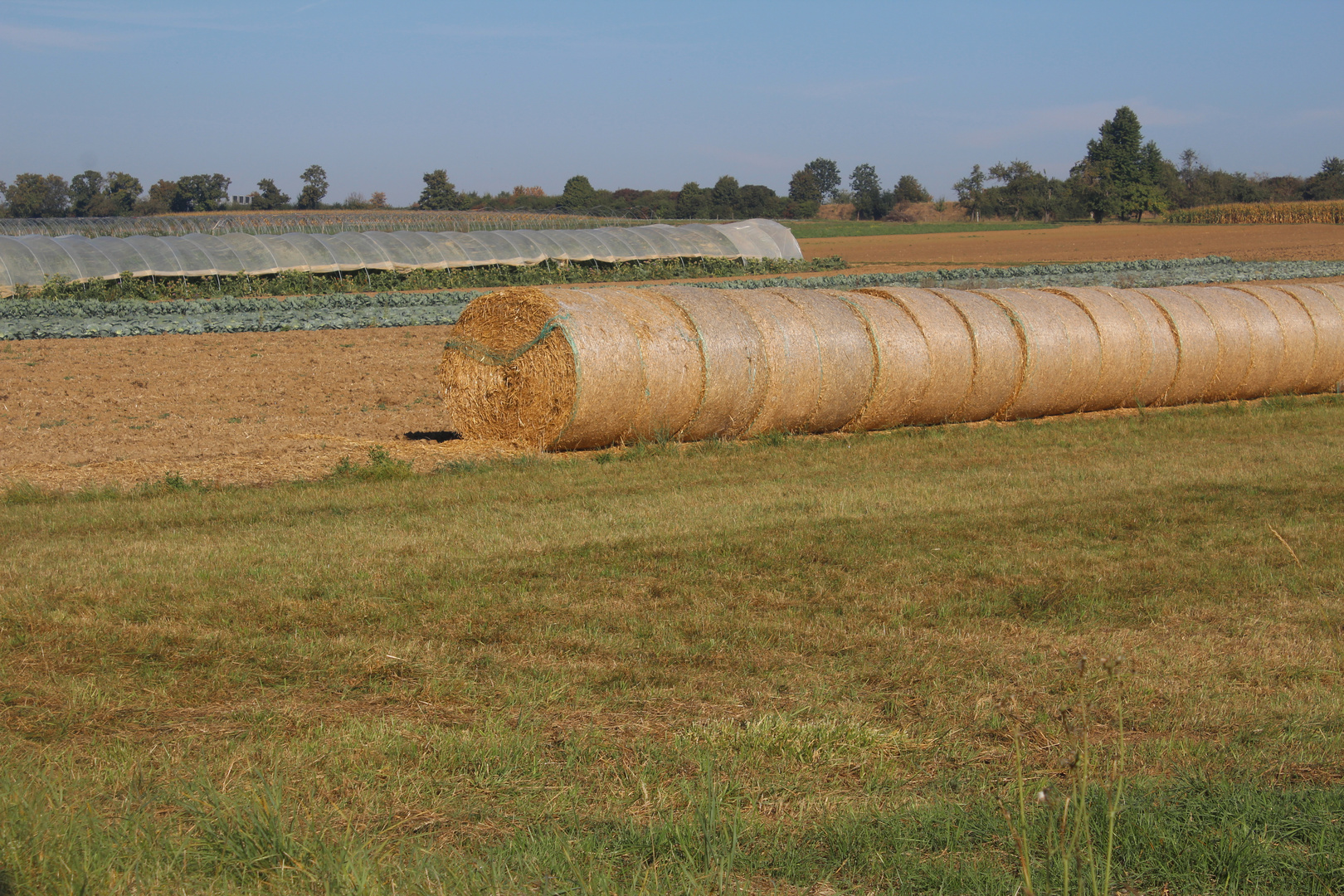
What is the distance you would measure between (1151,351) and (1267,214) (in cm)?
8954

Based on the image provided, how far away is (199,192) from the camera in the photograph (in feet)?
347

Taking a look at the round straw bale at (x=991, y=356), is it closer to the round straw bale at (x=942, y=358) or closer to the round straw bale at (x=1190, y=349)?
the round straw bale at (x=942, y=358)

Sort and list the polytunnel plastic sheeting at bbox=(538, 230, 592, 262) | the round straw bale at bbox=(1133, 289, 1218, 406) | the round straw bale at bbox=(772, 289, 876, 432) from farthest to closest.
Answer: the polytunnel plastic sheeting at bbox=(538, 230, 592, 262) → the round straw bale at bbox=(1133, 289, 1218, 406) → the round straw bale at bbox=(772, 289, 876, 432)

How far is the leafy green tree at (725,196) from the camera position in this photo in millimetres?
117181

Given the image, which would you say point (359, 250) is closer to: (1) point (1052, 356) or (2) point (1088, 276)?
(2) point (1088, 276)

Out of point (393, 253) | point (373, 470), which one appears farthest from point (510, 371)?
point (393, 253)

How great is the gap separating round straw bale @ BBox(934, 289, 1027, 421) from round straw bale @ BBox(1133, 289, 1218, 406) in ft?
8.53

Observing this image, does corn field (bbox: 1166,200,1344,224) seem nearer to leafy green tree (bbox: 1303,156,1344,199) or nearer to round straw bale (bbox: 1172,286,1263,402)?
leafy green tree (bbox: 1303,156,1344,199)

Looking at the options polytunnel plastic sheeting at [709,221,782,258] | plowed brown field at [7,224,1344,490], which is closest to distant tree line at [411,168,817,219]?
polytunnel plastic sheeting at [709,221,782,258]

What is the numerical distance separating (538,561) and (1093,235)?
75952mm

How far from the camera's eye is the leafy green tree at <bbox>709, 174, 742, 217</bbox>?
11718 cm

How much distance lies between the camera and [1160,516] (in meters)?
8.13

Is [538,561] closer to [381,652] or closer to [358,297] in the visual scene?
[381,652]

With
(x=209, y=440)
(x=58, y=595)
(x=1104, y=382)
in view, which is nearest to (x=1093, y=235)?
(x=1104, y=382)
